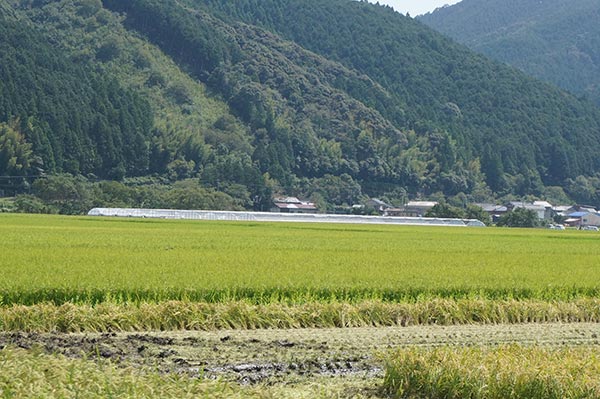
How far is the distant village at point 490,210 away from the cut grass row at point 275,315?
298 ft

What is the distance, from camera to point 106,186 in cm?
8731

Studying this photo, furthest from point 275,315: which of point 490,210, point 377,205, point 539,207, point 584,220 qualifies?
point 539,207

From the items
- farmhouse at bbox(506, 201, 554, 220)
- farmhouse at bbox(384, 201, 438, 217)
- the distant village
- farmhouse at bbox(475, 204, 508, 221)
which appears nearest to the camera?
the distant village

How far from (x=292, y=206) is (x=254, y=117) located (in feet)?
98.3

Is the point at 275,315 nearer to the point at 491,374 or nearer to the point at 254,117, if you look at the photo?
the point at 491,374

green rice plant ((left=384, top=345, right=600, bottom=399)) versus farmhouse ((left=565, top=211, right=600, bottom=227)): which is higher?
green rice plant ((left=384, top=345, right=600, bottom=399))

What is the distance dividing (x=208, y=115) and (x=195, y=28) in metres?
25.7

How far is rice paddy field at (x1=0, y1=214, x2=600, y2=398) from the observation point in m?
9.51

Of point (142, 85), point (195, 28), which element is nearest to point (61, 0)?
point (195, 28)

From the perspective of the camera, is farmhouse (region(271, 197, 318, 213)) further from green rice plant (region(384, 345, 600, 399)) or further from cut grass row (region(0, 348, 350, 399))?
cut grass row (region(0, 348, 350, 399))

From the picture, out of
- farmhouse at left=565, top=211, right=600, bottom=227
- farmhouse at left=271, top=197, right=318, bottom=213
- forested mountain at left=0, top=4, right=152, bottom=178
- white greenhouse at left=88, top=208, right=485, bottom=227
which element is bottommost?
farmhouse at left=565, top=211, right=600, bottom=227

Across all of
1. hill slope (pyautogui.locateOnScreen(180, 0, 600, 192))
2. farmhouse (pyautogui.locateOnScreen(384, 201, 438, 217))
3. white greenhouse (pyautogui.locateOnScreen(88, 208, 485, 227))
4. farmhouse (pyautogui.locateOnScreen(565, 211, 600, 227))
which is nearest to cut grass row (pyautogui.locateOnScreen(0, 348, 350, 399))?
white greenhouse (pyautogui.locateOnScreen(88, 208, 485, 227))

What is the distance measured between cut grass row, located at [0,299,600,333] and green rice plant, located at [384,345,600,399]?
15.0 feet

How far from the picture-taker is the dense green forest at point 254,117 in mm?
108938
